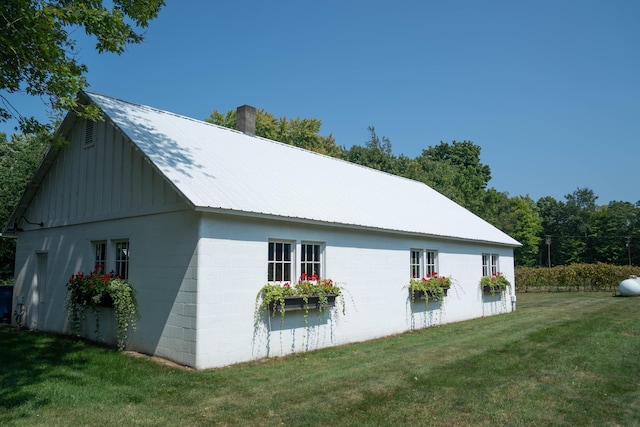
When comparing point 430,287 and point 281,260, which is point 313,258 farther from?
point 430,287

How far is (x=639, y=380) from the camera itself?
7434 mm

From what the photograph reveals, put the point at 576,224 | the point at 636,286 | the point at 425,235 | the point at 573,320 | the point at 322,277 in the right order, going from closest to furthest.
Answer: the point at 322,277
the point at 425,235
the point at 573,320
the point at 636,286
the point at 576,224

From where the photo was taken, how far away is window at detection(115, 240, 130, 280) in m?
10.4

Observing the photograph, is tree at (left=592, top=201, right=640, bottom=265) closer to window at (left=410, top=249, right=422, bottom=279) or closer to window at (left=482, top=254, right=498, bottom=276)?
window at (left=482, top=254, right=498, bottom=276)

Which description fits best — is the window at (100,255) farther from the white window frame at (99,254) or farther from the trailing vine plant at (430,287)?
the trailing vine plant at (430,287)

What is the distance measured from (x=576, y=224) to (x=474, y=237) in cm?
5859

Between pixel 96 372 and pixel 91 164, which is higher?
pixel 91 164

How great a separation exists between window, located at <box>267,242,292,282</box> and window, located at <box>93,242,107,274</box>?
416 cm

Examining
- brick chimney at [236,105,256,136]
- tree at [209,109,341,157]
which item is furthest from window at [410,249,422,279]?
tree at [209,109,341,157]

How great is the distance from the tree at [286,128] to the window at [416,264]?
2272cm

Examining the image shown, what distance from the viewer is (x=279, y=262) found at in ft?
32.4

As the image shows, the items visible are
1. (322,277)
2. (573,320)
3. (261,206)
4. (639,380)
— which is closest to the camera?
(639,380)

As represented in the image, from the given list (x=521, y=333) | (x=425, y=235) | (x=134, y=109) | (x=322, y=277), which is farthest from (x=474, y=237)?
(x=134, y=109)

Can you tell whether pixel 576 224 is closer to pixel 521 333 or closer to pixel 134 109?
pixel 521 333
